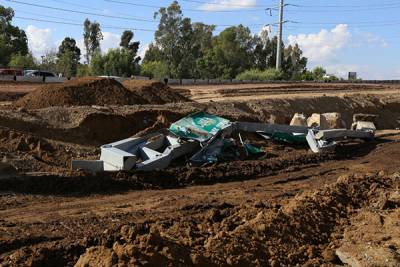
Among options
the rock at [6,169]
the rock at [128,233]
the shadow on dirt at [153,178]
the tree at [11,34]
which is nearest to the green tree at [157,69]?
the tree at [11,34]

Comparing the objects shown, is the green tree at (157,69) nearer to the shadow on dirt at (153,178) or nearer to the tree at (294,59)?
the tree at (294,59)

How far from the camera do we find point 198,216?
339 inches

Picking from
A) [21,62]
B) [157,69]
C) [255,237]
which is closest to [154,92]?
[255,237]

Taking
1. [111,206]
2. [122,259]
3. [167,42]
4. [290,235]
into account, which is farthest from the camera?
[167,42]

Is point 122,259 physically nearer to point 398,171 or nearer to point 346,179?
point 346,179

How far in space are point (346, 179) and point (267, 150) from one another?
5.17 meters

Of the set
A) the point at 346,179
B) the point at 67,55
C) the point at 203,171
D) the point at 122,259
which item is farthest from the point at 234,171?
the point at 67,55

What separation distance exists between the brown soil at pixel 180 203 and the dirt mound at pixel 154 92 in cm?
339

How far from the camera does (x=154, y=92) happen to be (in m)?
22.5

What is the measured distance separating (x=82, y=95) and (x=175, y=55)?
6750 cm

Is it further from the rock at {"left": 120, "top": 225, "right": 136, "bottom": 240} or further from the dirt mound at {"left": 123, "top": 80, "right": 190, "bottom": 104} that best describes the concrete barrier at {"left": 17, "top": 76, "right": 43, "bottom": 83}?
the rock at {"left": 120, "top": 225, "right": 136, "bottom": 240}

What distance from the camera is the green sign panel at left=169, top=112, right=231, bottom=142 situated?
48.1ft

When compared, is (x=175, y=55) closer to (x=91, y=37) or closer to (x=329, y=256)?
(x=91, y=37)

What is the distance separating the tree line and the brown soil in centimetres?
4269
